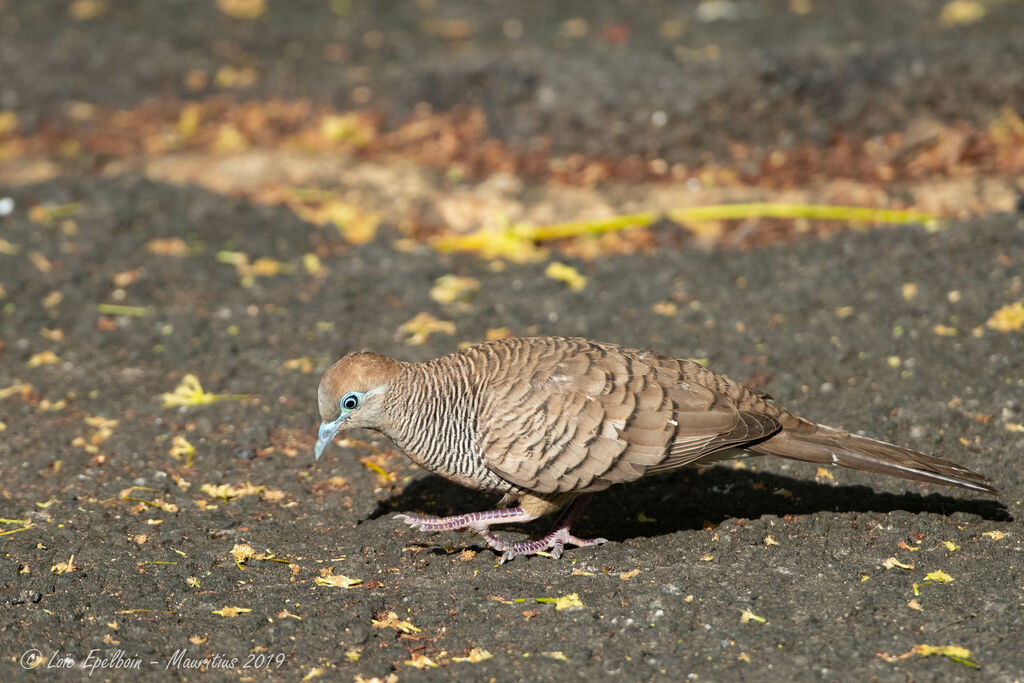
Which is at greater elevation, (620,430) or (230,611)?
(620,430)

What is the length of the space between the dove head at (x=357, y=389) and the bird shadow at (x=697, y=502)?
23.5 inches

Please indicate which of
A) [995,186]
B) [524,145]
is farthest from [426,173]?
[995,186]

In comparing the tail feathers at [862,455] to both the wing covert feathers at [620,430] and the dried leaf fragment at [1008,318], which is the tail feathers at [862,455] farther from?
the dried leaf fragment at [1008,318]

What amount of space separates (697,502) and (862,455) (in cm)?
88

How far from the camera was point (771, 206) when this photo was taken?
7.84 metres

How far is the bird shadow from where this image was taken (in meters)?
4.88

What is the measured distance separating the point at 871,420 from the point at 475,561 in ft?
7.13

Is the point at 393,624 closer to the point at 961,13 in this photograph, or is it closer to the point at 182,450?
the point at 182,450

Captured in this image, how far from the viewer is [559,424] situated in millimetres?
4508

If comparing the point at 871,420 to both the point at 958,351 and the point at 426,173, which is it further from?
the point at 426,173

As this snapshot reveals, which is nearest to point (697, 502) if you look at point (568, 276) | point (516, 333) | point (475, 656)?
point (475, 656)

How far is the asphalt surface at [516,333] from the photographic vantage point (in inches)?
161

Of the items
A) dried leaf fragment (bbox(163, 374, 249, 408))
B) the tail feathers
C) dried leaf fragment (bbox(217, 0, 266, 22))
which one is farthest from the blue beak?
dried leaf fragment (bbox(217, 0, 266, 22))

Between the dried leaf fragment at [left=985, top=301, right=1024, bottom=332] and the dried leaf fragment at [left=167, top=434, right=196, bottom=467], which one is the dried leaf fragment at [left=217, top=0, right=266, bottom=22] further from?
the dried leaf fragment at [left=985, top=301, right=1024, bottom=332]
